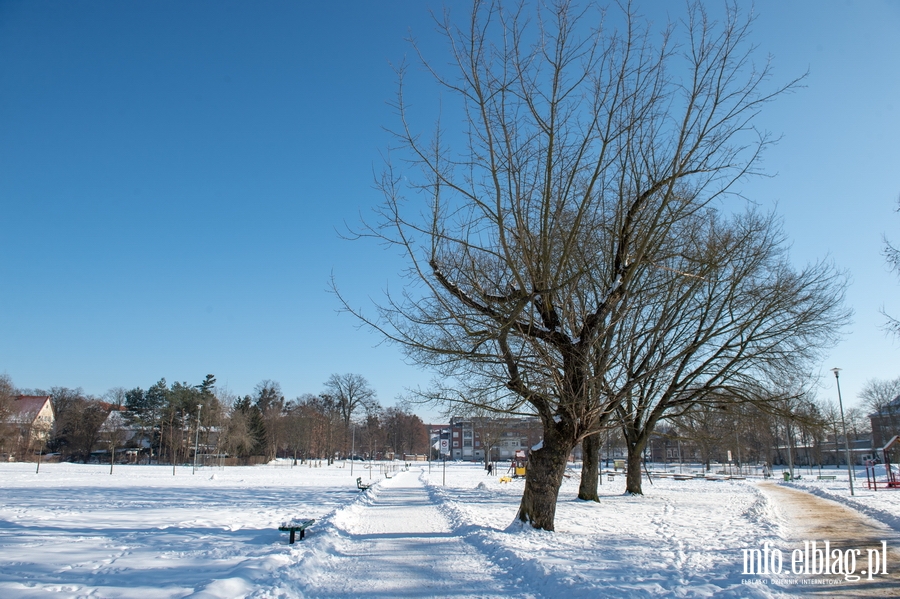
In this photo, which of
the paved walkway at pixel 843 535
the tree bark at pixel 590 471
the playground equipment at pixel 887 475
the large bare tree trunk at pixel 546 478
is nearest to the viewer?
the paved walkway at pixel 843 535

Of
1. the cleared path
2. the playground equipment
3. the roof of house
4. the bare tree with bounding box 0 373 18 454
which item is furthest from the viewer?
the roof of house

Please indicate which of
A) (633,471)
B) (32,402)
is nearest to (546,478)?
(633,471)

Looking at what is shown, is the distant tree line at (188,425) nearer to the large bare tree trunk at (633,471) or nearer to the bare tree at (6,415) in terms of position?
the bare tree at (6,415)

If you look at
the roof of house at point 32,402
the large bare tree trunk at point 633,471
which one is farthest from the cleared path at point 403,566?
the roof of house at point 32,402

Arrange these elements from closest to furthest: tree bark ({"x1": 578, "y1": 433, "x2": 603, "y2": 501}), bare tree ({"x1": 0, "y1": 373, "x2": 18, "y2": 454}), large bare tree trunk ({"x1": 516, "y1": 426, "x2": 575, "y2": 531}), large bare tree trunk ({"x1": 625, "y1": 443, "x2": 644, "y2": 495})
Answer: large bare tree trunk ({"x1": 516, "y1": 426, "x2": 575, "y2": 531})
tree bark ({"x1": 578, "y1": 433, "x2": 603, "y2": 501})
large bare tree trunk ({"x1": 625, "y1": 443, "x2": 644, "y2": 495})
bare tree ({"x1": 0, "y1": 373, "x2": 18, "y2": 454})

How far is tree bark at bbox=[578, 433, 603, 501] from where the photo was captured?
68.2 feet

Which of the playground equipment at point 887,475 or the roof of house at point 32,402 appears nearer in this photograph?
the playground equipment at point 887,475

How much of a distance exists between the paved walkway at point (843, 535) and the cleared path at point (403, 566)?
157 inches

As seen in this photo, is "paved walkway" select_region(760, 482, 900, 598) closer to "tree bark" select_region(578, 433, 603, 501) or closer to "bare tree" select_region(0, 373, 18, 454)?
"tree bark" select_region(578, 433, 603, 501)

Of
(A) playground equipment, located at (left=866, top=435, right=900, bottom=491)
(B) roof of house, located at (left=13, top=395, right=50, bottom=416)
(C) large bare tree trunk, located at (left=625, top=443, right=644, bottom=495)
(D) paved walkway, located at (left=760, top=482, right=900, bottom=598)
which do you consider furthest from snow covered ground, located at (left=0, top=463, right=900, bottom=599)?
(B) roof of house, located at (left=13, top=395, right=50, bottom=416)

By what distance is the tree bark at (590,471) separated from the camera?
2078cm

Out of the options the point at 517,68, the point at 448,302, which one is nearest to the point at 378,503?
the point at 448,302

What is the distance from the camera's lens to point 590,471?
2108 centimetres

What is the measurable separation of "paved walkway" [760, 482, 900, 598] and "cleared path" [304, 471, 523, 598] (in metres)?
4.00
